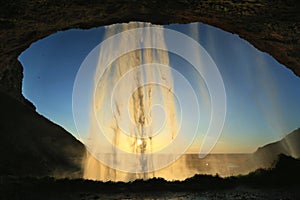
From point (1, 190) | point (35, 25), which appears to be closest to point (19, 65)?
point (35, 25)

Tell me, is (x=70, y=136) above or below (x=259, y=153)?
above

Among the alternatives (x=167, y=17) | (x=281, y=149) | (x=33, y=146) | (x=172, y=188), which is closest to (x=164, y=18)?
(x=167, y=17)

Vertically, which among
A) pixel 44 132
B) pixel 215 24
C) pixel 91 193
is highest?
pixel 215 24

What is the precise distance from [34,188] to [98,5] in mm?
8580

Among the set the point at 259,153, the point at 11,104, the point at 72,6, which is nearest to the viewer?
the point at 72,6

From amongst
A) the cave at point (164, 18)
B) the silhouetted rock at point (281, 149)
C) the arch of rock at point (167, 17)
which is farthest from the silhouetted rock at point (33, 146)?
the silhouetted rock at point (281, 149)

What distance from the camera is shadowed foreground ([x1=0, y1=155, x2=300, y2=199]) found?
1077 centimetres

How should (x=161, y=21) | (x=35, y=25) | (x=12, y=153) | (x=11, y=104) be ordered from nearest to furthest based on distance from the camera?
(x=35, y=25), (x=161, y=21), (x=12, y=153), (x=11, y=104)

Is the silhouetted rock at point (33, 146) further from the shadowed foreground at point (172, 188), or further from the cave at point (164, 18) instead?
the shadowed foreground at point (172, 188)

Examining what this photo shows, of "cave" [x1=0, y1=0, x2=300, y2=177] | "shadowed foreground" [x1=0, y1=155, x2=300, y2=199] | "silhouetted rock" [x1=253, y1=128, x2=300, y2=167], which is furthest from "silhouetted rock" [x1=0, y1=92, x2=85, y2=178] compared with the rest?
"silhouetted rock" [x1=253, y1=128, x2=300, y2=167]

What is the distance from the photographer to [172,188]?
43.3 ft

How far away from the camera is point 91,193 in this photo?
12.0 m

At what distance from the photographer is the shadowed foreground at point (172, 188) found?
1077 cm

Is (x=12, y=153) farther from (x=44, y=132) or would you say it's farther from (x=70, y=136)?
(x=70, y=136)
